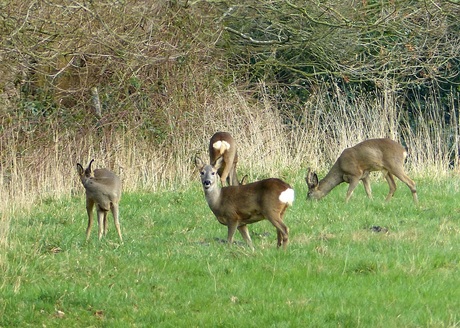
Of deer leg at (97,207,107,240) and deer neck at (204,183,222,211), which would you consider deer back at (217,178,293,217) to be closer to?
deer neck at (204,183,222,211)

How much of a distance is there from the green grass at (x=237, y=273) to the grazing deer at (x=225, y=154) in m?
2.83

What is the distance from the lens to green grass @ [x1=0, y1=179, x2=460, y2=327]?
21.6 ft

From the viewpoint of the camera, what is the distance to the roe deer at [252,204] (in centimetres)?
888

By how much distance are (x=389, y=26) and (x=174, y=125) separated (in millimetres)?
4587

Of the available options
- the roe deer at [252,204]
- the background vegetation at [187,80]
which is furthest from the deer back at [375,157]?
the roe deer at [252,204]

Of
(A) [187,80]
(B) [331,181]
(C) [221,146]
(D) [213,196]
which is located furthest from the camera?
(A) [187,80]

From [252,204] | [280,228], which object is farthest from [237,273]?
[252,204]

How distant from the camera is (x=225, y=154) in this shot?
45.3 ft

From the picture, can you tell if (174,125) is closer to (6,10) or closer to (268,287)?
(6,10)

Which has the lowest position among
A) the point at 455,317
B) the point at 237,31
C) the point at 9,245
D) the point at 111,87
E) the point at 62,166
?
the point at 455,317

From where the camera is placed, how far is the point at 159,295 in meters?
7.17

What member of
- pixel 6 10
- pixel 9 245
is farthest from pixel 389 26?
pixel 9 245

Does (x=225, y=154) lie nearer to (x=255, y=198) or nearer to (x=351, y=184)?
(x=351, y=184)

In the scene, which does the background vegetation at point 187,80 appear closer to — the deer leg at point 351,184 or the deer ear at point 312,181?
the deer ear at point 312,181
